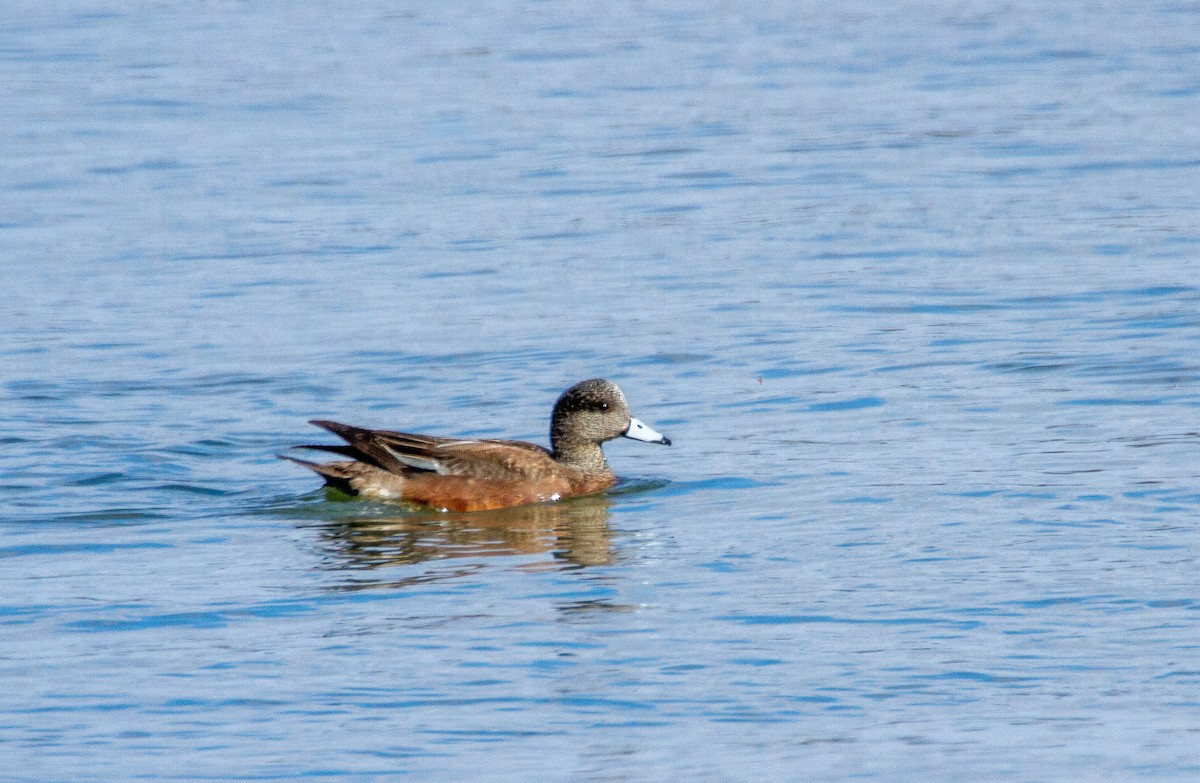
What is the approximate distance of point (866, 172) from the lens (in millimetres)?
21969

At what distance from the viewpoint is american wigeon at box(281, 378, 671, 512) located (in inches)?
498

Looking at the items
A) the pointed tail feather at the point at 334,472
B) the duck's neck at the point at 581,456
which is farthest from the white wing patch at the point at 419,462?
the duck's neck at the point at 581,456

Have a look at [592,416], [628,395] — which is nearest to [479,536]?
[592,416]

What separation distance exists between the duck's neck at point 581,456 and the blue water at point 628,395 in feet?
0.81

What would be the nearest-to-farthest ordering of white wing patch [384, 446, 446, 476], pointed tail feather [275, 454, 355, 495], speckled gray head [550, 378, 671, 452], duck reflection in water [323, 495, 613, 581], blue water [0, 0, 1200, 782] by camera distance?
blue water [0, 0, 1200, 782]
duck reflection in water [323, 495, 613, 581]
white wing patch [384, 446, 446, 476]
pointed tail feather [275, 454, 355, 495]
speckled gray head [550, 378, 671, 452]

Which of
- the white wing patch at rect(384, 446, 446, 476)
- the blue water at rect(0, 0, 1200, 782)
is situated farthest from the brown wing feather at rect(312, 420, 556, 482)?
the blue water at rect(0, 0, 1200, 782)

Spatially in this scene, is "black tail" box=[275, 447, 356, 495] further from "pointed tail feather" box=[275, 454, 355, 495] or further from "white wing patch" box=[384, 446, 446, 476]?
"white wing patch" box=[384, 446, 446, 476]

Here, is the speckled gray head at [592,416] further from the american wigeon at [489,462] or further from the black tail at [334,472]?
the black tail at [334,472]

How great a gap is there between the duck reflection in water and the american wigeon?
0.10 metres

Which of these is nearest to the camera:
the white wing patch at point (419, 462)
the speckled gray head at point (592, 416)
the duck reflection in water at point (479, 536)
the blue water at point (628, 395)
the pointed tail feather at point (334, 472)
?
the blue water at point (628, 395)

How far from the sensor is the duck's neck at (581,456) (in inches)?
520

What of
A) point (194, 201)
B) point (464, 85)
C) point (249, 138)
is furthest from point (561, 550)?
point (464, 85)

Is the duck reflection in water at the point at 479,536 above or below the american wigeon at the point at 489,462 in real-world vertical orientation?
below

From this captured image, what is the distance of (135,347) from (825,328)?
5.13m
